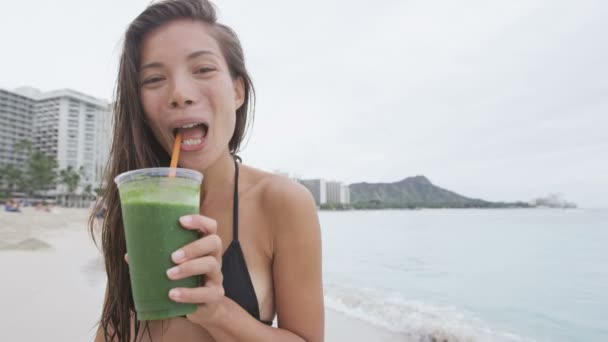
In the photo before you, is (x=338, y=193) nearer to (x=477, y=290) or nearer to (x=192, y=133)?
(x=477, y=290)

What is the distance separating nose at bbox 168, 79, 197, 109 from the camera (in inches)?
42.8

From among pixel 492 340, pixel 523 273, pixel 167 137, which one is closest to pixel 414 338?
pixel 492 340

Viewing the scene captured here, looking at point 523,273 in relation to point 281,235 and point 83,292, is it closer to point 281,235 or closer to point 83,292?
point 83,292

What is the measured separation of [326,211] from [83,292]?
2962 inches

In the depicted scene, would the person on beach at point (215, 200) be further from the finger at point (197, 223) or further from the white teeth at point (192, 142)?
the finger at point (197, 223)

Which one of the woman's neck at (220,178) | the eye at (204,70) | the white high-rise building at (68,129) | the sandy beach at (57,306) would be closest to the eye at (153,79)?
the eye at (204,70)

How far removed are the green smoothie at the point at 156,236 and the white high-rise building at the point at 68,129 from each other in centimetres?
8353

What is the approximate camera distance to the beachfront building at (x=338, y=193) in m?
67.3

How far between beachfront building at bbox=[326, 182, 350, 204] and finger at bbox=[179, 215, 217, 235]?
216 ft

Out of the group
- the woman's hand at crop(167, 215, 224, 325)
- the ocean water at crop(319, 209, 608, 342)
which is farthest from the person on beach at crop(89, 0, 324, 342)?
the ocean water at crop(319, 209, 608, 342)

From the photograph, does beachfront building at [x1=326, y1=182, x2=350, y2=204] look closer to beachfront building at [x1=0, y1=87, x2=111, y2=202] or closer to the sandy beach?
beachfront building at [x1=0, y1=87, x2=111, y2=202]

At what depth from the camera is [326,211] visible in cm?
7975

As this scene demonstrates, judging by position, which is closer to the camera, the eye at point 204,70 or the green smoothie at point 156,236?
the green smoothie at point 156,236

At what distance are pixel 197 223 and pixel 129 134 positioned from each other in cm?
71
